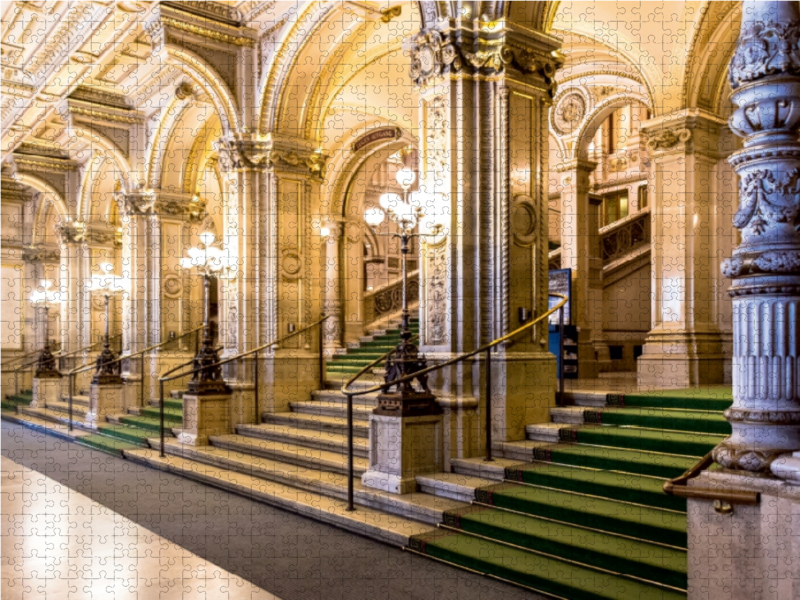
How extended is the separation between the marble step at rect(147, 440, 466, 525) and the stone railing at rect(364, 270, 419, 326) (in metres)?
7.20

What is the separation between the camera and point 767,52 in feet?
11.1

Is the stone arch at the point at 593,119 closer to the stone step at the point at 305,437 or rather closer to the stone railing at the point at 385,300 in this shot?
the stone railing at the point at 385,300

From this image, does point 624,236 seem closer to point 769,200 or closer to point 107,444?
point 107,444

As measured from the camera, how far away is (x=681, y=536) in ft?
15.2

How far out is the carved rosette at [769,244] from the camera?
3354 mm

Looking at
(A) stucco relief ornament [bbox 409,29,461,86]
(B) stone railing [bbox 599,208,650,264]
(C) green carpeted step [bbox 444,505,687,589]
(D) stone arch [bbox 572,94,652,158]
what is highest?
(D) stone arch [bbox 572,94,652,158]

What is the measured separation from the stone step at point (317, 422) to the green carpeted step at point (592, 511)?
2853mm

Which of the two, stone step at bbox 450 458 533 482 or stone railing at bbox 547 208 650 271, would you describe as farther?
stone railing at bbox 547 208 650 271

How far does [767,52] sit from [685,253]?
673cm

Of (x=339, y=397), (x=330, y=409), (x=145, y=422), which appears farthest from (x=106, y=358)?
(x=330, y=409)

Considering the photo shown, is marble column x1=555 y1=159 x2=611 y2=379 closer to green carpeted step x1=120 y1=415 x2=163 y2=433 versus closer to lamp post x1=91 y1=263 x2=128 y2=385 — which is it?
green carpeted step x1=120 y1=415 x2=163 y2=433

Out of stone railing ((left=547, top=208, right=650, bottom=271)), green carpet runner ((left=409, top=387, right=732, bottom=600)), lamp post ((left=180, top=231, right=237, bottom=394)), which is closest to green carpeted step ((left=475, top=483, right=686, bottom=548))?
green carpet runner ((left=409, top=387, right=732, bottom=600))

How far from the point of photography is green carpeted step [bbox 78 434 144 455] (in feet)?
36.3

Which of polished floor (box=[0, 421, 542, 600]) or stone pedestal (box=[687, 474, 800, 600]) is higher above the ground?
stone pedestal (box=[687, 474, 800, 600])
